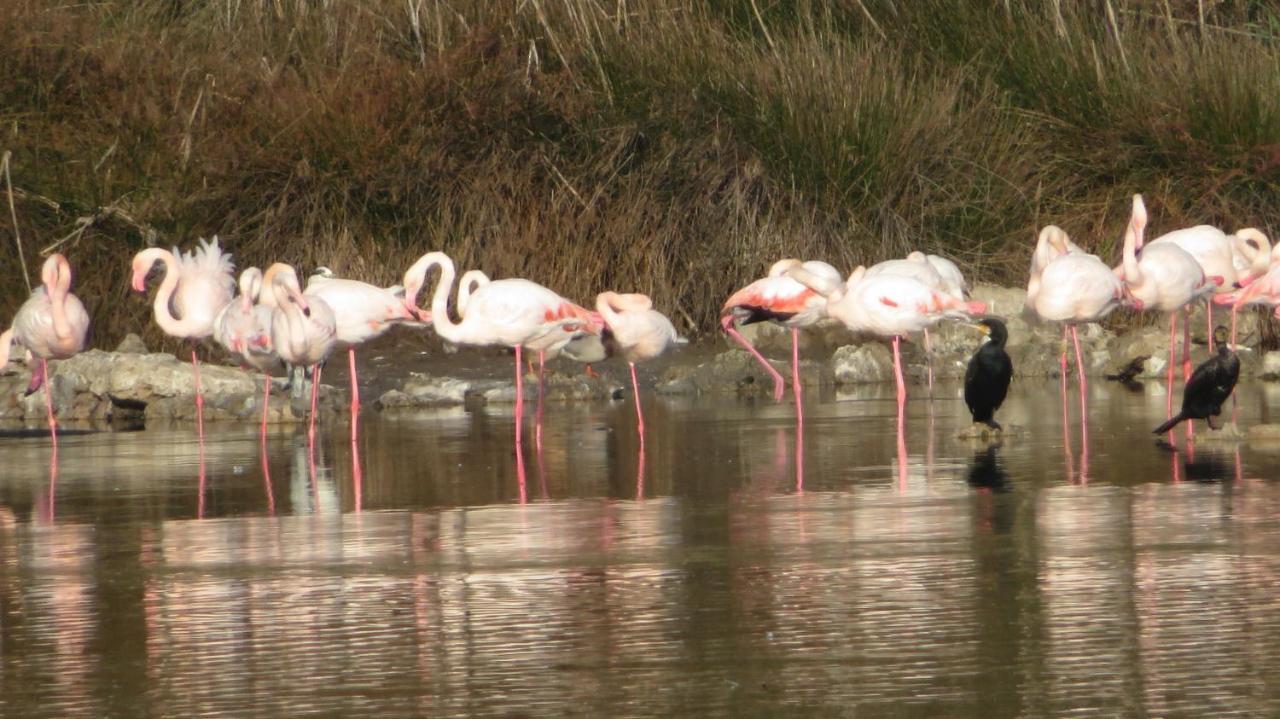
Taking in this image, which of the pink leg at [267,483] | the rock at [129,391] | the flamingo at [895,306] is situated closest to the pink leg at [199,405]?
the rock at [129,391]

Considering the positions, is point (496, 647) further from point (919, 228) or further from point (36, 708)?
point (919, 228)

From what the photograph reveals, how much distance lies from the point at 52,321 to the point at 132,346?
2.72 m

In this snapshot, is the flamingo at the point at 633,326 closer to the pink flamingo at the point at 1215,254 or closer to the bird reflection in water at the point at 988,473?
the bird reflection in water at the point at 988,473

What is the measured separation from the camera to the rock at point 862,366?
621 inches

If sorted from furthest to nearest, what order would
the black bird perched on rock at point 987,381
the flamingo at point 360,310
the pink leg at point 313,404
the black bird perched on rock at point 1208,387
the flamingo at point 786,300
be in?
the flamingo at point 786,300 < the flamingo at point 360,310 < the pink leg at point 313,404 < the black bird perched on rock at point 987,381 < the black bird perched on rock at point 1208,387

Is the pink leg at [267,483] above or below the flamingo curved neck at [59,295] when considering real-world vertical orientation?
below

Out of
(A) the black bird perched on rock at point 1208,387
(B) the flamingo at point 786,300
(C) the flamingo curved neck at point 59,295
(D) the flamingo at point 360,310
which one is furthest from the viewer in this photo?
(B) the flamingo at point 786,300

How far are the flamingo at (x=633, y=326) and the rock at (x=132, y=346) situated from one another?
442 centimetres

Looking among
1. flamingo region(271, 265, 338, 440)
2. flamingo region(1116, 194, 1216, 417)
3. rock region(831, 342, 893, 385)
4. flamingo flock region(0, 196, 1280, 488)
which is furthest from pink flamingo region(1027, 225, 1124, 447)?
flamingo region(271, 265, 338, 440)

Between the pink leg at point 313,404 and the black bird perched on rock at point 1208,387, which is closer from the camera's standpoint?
the black bird perched on rock at point 1208,387

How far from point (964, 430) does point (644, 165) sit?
7440mm

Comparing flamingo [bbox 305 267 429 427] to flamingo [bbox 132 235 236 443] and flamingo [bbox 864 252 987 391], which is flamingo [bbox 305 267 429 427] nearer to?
flamingo [bbox 132 235 236 443]

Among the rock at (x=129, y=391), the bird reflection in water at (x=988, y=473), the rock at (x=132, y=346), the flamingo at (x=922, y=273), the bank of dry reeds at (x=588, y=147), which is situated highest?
the bank of dry reeds at (x=588, y=147)

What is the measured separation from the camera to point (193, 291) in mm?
13547
